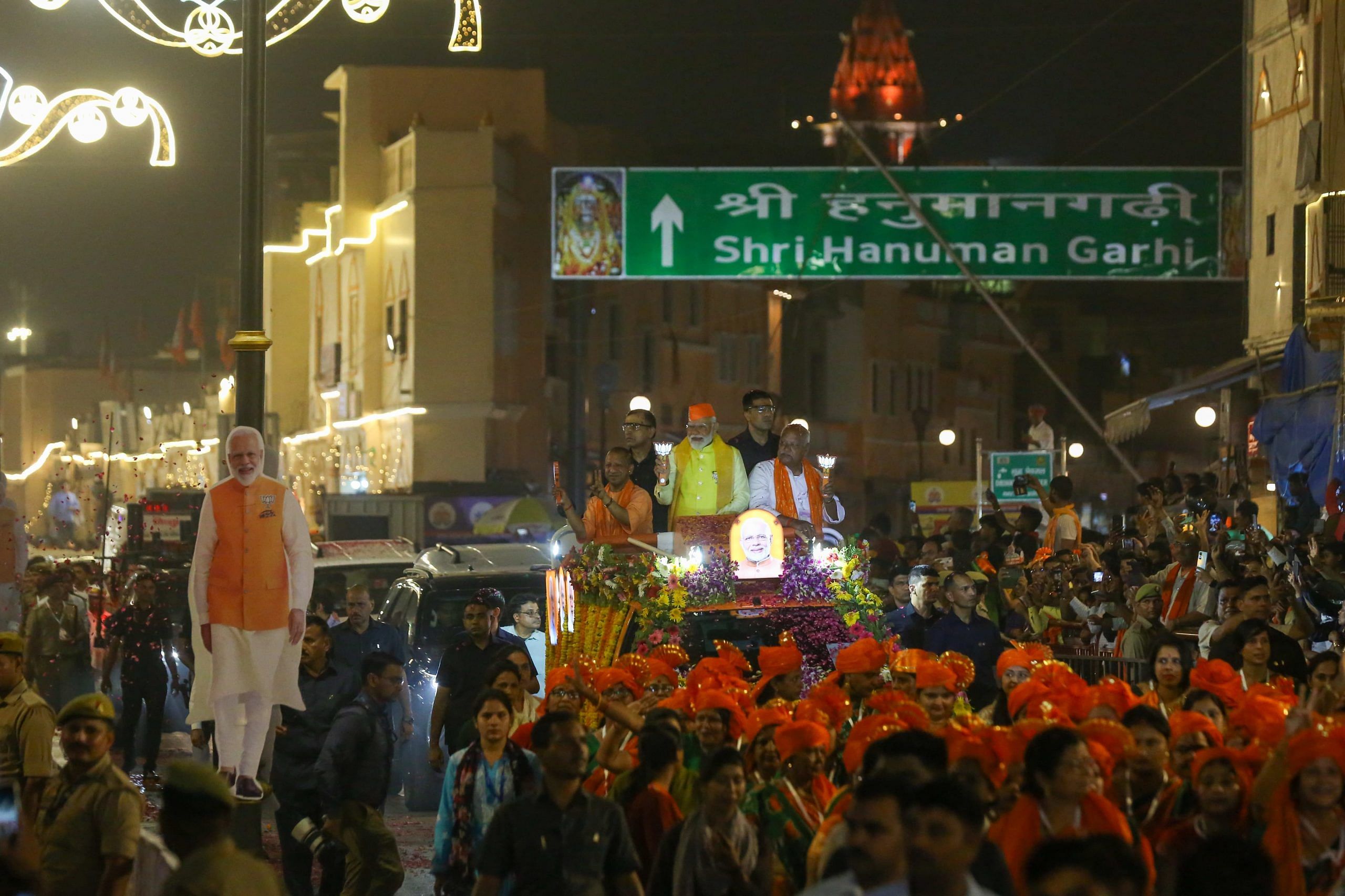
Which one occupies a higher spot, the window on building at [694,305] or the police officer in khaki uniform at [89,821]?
the window on building at [694,305]

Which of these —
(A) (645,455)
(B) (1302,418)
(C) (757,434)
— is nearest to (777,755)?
(C) (757,434)

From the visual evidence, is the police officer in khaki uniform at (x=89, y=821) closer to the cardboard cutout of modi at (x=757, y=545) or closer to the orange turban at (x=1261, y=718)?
the orange turban at (x=1261, y=718)

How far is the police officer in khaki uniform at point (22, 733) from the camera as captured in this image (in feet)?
28.7

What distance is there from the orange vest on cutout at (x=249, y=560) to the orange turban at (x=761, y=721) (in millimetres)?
2399


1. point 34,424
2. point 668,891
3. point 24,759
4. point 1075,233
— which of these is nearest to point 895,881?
point 668,891

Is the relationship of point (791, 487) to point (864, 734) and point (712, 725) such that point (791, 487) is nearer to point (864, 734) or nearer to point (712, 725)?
point (712, 725)

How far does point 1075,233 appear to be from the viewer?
754 inches

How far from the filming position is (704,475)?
13148 millimetres

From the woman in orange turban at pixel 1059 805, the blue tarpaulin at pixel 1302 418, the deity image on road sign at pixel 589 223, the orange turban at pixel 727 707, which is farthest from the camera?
the blue tarpaulin at pixel 1302 418

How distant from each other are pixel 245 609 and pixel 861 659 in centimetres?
328

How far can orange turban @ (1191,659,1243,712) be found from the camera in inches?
370

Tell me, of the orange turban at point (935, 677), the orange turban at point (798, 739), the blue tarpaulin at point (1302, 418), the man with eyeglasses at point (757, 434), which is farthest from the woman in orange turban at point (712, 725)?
the blue tarpaulin at point (1302, 418)

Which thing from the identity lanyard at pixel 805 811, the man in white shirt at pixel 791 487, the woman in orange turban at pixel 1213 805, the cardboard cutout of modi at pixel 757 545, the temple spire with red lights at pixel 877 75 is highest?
the temple spire with red lights at pixel 877 75

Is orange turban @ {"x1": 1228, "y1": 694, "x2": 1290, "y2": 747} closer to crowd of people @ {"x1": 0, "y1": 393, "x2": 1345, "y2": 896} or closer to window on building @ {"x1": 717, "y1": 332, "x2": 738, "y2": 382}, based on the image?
crowd of people @ {"x1": 0, "y1": 393, "x2": 1345, "y2": 896}
